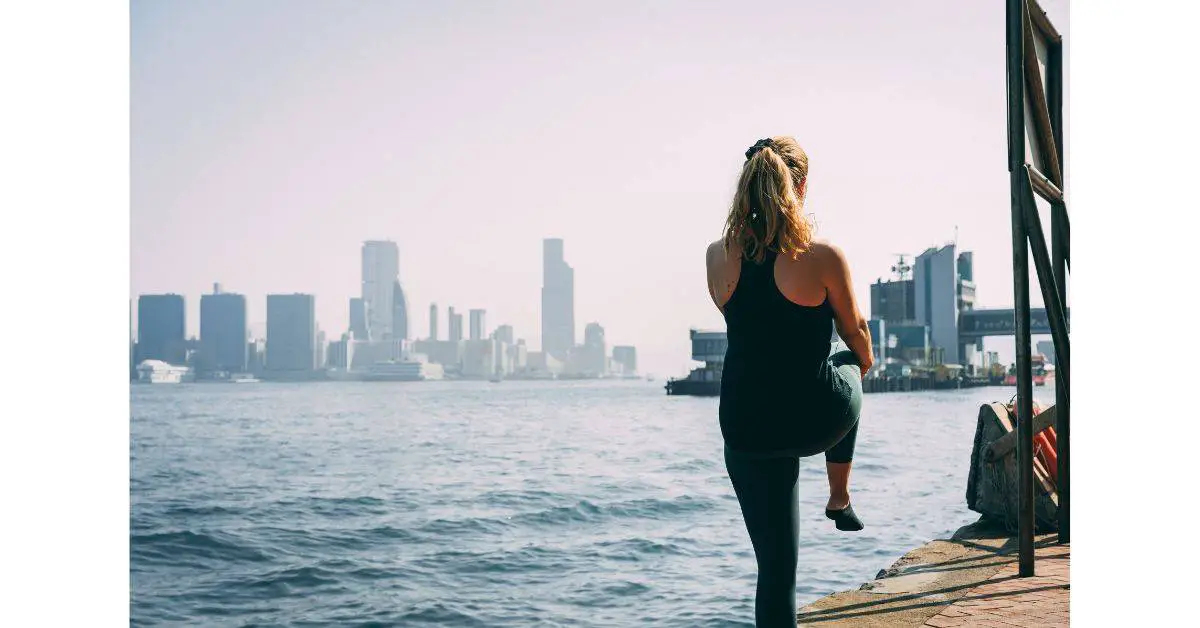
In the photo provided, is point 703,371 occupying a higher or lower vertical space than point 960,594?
lower

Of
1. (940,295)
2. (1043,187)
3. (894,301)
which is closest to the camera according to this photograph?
(1043,187)

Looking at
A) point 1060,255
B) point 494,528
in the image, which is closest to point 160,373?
point 494,528

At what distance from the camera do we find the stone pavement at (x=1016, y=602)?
8.05ft

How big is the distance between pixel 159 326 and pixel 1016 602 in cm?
9545

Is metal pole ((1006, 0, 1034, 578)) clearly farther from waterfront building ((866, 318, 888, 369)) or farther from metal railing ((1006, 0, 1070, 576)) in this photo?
waterfront building ((866, 318, 888, 369))

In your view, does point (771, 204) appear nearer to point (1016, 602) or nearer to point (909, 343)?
point (1016, 602)

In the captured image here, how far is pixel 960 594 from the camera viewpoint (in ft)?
9.46

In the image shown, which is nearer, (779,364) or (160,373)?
(779,364)

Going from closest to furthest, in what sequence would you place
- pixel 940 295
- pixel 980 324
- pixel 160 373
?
1. pixel 980 324
2. pixel 940 295
3. pixel 160 373

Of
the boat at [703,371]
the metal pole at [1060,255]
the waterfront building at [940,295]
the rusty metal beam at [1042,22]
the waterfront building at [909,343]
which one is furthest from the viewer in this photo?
the waterfront building at [909,343]

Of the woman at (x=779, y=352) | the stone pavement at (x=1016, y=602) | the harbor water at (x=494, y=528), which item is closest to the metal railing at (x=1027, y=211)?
the stone pavement at (x=1016, y=602)

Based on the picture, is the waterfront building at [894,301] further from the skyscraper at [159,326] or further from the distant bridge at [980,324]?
the skyscraper at [159,326]

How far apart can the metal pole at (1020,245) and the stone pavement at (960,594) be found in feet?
0.63
